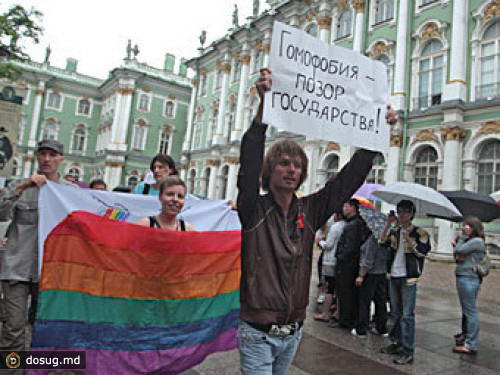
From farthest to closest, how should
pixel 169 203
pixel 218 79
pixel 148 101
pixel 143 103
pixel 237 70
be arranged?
pixel 148 101 < pixel 143 103 < pixel 218 79 < pixel 237 70 < pixel 169 203

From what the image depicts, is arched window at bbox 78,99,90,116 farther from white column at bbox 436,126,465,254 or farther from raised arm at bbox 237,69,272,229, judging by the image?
raised arm at bbox 237,69,272,229

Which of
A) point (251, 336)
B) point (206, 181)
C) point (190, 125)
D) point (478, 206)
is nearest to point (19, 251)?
point (251, 336)

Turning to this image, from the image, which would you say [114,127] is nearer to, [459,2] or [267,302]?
[459,2]

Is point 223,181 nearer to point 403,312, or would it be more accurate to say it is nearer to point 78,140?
point 78,140

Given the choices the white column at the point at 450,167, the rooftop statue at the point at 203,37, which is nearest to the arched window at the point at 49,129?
the rooftop statue at the point at 203,37

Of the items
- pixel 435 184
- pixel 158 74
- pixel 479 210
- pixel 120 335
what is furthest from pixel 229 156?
pixel 120 335

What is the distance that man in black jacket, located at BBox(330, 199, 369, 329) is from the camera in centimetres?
558

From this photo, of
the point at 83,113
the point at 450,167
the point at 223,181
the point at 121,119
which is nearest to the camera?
the point at 450,167

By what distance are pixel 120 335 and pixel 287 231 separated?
174 centimetres

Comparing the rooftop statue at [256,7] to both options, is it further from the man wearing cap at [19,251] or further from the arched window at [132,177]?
the man wearing cap at [19,251]

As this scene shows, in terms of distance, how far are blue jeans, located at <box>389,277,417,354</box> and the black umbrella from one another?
8.12 feet

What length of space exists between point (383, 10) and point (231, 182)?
1447 cm

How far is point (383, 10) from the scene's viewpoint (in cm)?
2044

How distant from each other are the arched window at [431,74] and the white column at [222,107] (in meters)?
16.2
